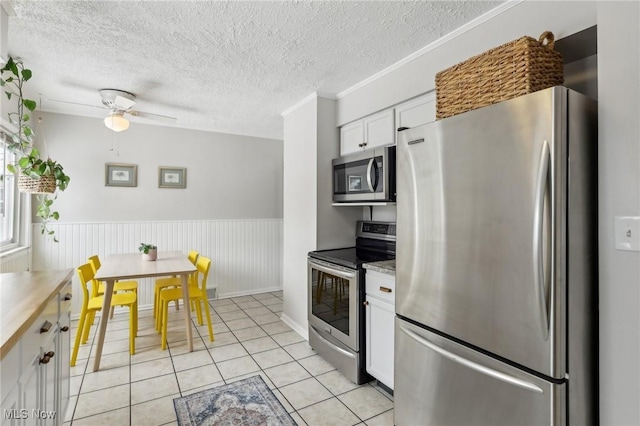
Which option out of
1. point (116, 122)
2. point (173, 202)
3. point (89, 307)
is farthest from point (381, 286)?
point (173, 202)

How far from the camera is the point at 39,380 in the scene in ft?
4.43

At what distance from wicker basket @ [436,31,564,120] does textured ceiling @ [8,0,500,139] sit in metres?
0.45

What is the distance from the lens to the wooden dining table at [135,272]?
8.54ft

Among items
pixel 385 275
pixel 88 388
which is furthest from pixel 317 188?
pixel 88 388

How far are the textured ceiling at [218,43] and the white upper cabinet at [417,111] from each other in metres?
0.34

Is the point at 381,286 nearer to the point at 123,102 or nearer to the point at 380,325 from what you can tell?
the point at 380,325

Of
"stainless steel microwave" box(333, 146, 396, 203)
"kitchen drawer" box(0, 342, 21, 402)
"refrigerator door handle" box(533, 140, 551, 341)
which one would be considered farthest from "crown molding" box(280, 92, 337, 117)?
"kitchen drawer" box(0, 342, 21, 402)

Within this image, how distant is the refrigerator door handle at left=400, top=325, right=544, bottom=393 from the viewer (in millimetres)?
1199

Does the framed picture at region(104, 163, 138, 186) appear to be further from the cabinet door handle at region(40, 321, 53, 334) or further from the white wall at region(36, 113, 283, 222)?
the cabinet door handle at region(40, 321, 53, 334)

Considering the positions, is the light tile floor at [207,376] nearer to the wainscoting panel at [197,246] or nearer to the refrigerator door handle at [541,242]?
the wainscoting panel at [197,246]

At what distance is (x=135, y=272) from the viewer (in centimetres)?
279

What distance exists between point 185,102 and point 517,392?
3587 mm

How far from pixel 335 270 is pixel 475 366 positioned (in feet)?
4.33

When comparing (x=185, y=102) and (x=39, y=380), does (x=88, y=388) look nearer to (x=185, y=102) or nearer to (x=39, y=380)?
(x=39, y=380)
